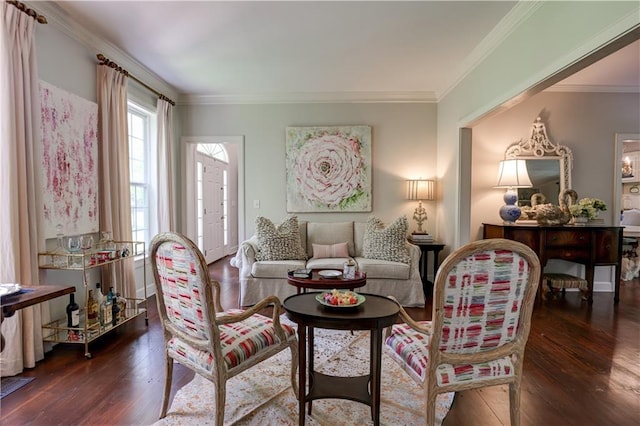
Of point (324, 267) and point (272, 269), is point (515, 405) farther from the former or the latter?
point (272, 269)

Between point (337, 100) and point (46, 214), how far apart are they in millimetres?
3607

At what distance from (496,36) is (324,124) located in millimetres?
2414

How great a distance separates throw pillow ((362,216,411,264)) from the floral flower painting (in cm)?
92

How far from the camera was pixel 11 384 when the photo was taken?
2166 mm

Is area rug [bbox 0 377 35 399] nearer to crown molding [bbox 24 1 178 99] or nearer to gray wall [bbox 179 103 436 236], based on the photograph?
crown molding [bbox 24 1 178 99]

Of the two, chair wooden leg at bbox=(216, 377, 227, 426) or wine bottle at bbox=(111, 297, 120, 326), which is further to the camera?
wine bottle at bbox=(111, 297, 120, 326)

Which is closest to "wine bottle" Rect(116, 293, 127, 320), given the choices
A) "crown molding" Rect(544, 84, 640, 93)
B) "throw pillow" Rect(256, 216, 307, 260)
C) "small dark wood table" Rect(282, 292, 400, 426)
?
"throw pillow" Rect(256, 216, 307, 260)

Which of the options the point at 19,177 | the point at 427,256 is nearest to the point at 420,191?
the point at 427,256

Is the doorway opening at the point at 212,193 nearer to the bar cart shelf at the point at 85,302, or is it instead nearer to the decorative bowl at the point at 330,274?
the bar cart shelf at the point at 85,302

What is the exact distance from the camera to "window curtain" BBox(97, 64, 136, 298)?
3203 mm

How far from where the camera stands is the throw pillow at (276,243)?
3.93 m

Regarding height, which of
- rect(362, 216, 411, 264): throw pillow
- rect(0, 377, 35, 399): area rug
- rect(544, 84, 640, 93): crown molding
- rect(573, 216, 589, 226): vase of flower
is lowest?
rect(0, 377, 35, 399): area rug

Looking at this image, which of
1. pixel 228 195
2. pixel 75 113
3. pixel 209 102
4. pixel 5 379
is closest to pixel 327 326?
pixel 5 379

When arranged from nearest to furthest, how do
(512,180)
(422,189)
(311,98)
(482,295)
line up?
(482,295)
(512,180)
(422,189)
(311,98)
